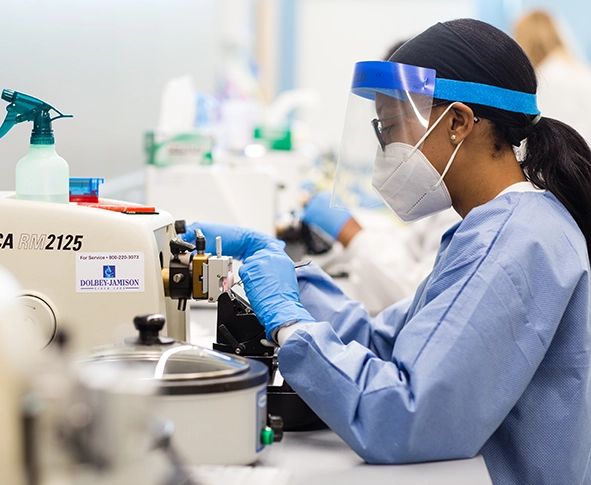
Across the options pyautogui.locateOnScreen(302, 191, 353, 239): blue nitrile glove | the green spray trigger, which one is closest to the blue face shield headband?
the green spray trigger

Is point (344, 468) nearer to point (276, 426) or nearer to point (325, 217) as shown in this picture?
point (276, 426)

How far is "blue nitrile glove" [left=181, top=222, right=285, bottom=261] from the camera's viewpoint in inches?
60.7

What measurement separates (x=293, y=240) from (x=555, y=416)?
1.77 metres

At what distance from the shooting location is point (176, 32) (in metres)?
3.28

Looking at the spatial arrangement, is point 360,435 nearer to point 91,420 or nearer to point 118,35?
point 91,420

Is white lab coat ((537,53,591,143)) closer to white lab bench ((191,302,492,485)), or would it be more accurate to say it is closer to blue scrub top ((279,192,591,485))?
blue scrub top ((279,192,591,485))

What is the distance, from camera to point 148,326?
0.88 meters

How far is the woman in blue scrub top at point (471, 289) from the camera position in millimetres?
1028

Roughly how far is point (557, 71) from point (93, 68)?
9.30ft

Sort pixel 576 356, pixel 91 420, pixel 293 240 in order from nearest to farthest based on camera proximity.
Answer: pixel 91 420 → pixel 576 356 → pixel 293 240

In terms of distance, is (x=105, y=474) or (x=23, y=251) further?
(x=23, y=251)

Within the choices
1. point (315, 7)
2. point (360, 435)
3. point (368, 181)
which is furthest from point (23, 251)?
point (315, 7)

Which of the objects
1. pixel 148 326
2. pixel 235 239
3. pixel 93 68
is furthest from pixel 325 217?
pixel 148 326

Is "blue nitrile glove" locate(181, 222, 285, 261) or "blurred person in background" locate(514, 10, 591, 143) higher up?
"blurred person in background" locate(514, 10, 591, 143)
